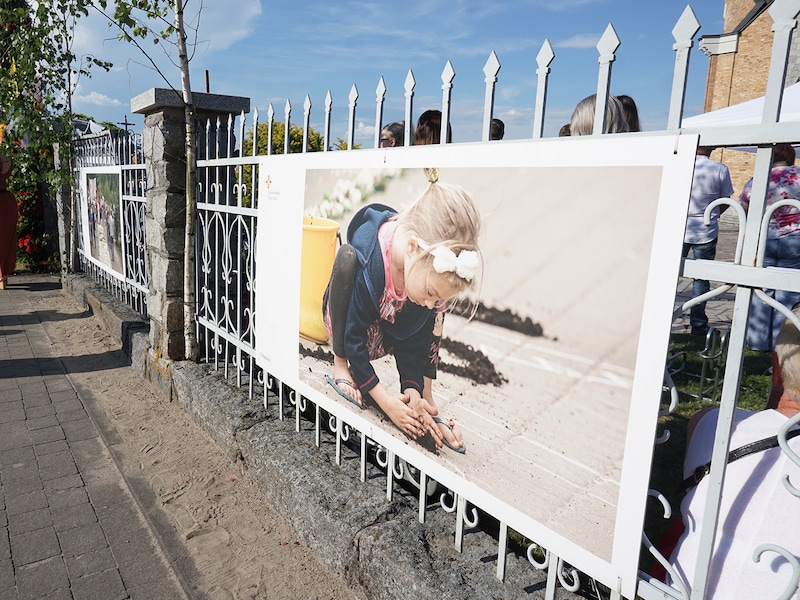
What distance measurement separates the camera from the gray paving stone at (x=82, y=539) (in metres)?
2.73

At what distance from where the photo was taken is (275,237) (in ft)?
10.2

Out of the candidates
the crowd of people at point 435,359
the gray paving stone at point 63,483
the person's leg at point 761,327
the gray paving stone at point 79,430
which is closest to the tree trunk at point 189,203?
the gray paving stone at point 79,430

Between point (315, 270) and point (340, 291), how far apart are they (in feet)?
0.66

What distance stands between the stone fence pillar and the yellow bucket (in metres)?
1.89

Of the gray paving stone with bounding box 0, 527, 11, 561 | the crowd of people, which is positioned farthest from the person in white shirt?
the gray paving stone with bounding box 0, 527, 11, 561

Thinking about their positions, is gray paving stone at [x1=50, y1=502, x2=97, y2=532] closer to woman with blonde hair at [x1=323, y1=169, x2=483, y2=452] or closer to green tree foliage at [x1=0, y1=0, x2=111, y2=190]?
woman with blonde hair at [x1=323, y1=169, x2=483, y2=452]

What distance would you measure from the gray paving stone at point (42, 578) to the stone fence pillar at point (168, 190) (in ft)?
6.64

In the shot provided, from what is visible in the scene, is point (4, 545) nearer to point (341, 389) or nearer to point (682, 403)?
point (341, 389)

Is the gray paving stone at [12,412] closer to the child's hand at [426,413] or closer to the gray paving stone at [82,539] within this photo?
the gray paving stone at [82,539]

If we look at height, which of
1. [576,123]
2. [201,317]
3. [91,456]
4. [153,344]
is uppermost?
[576,123]

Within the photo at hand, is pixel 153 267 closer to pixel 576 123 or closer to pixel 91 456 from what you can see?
pixel 91 456

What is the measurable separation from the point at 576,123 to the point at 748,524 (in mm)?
1266

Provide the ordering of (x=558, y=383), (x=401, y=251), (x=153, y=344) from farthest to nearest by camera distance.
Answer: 1. (x=153, y=344)
2. (x=401, y=251)
3. (x=558, y=383)

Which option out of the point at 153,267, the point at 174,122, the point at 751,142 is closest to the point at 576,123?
the point at 751,142
